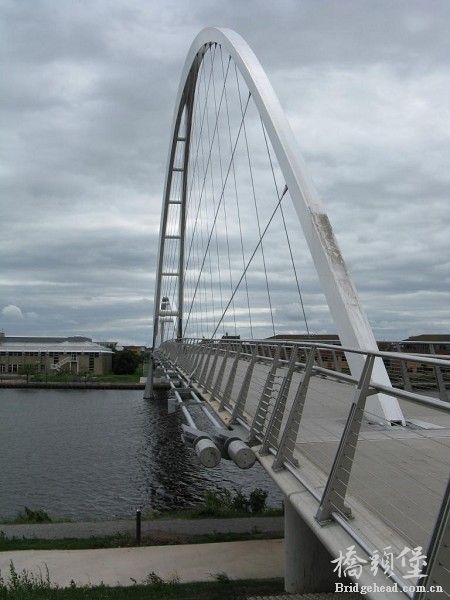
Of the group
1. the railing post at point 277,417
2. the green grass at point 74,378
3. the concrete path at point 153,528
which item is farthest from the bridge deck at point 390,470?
the green grass at point 74,378

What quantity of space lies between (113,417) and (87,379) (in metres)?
44.1

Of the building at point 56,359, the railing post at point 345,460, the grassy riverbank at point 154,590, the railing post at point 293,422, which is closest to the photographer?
the railing post at point 345,460

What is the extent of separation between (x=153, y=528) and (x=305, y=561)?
6.81 metres

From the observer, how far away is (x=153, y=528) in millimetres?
13156

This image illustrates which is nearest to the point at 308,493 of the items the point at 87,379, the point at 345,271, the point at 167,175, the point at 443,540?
the point at 443,540

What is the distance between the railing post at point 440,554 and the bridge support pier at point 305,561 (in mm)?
4398

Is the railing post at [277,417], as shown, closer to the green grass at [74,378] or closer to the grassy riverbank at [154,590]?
the grassy riverbank at [154,590]

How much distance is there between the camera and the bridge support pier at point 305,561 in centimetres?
704

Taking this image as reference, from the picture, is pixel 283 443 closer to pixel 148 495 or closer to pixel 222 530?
pixel 222 530

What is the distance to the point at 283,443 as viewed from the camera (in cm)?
557

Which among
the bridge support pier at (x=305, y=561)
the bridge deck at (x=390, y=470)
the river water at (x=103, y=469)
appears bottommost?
the river water at (x=103, y=469)

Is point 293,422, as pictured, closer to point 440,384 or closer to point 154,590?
point 440,384

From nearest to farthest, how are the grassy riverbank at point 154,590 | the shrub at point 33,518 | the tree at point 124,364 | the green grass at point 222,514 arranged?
the grassy riverbank at point 154,590 → the green grass at point 222,514 → the shrub at point 33,518 → the tree at point 124,364

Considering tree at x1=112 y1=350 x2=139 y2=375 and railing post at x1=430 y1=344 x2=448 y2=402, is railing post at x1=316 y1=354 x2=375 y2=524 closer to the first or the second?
railing post at x1=430 y1=344 x2=448 y2=402
